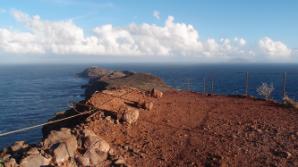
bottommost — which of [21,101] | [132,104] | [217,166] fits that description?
[21,101]

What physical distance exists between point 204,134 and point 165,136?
6.78 ft

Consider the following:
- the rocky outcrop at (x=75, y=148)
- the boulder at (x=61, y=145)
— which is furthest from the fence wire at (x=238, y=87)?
the boulder at (x=61, y=145)

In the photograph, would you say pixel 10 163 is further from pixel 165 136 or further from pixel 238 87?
pixel 238 87

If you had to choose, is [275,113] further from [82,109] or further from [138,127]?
[82,109]

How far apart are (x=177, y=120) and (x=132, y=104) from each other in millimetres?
3398

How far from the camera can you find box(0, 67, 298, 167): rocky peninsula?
16203 millimetres

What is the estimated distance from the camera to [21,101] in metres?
77.1

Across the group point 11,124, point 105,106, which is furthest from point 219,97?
point 11,124

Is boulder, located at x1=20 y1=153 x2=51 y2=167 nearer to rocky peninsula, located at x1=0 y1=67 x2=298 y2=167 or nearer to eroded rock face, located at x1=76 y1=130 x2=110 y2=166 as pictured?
rocky peninsula, located at x1=0 y1=67 x2=298 y2=167

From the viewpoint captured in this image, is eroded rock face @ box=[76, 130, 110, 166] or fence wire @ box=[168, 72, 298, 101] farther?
fence wire @ box=[168, 72, 298, 101]

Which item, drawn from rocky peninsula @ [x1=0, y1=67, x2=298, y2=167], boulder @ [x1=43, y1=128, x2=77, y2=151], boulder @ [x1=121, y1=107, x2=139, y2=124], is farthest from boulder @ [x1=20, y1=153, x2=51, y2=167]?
boulder @ [x1=121, y1=107, x2=139, y2=124]

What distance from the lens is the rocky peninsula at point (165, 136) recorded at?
53.2 feet

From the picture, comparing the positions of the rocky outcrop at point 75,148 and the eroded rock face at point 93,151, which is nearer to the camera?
the rocky outcrop at point 75,148

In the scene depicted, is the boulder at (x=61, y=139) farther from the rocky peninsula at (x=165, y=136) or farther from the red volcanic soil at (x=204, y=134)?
the red volcanic soil at (x=204, y=134)
